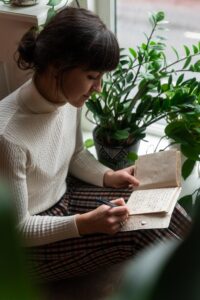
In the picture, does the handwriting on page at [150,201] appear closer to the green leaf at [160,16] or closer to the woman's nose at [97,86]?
the woman's nose at [97,86]

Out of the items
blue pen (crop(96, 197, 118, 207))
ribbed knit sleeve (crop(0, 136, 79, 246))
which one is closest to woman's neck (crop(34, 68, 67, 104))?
ribbed knit sleeve (crop(0, 136, 79, 246))

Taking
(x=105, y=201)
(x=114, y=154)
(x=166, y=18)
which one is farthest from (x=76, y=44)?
(x=166, y=18)

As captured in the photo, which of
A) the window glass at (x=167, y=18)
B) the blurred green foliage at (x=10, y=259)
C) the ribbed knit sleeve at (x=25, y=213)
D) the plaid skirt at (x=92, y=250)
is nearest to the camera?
the blurred green foliage at (x=10, y=259)

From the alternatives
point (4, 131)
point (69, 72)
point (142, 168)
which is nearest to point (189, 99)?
point (142, 168)

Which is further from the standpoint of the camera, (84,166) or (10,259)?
(84,166)

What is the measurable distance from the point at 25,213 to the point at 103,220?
19 cm

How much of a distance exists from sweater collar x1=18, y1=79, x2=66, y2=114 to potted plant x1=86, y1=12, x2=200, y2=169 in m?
0.34

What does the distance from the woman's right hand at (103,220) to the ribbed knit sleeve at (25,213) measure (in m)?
0.02

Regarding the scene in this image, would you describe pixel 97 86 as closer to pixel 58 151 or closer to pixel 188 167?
pixel 58 151

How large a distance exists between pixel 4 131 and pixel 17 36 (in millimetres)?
581

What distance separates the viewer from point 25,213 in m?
1.08

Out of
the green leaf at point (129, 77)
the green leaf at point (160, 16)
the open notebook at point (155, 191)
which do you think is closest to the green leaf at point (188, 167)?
the open notebook at point (155, 191)

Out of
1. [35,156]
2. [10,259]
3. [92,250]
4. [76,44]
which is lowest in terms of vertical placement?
[92,250]

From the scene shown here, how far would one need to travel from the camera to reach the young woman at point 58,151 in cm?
103
